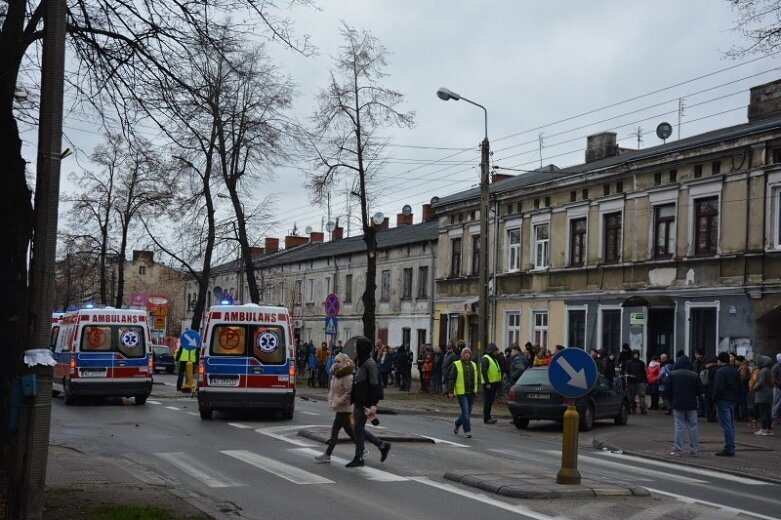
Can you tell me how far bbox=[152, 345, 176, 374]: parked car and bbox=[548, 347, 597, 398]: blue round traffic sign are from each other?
43578 millimetres

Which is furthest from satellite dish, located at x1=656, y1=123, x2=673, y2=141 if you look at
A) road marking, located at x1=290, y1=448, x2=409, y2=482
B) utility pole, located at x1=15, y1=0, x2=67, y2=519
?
utility pole, located at x1=15, y1=0, x2=67, y2=519

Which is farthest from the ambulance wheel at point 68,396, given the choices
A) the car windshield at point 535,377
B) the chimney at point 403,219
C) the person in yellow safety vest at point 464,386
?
the chimney at point 403,219

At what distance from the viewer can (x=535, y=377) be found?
22375 mm

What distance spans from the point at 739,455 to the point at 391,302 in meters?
33.4

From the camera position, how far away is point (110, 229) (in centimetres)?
4978

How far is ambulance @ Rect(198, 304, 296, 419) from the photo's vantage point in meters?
20.7

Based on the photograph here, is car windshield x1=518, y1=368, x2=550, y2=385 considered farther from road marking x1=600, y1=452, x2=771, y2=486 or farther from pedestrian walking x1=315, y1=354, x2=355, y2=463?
pedestrian walking x1=315, y1=354, x2=355, y2=463

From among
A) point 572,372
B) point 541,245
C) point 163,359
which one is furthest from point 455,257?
point 572,372

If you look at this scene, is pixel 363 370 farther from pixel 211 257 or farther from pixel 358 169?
pixel 211 257

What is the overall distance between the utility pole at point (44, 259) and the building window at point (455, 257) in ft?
119

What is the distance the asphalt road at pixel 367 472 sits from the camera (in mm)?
10734

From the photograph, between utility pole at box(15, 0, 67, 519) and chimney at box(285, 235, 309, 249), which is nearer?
utility pole at box(15, 0, 67, 519)

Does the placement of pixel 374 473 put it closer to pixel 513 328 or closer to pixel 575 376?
pixel 575 376

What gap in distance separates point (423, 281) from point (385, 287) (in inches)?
184
